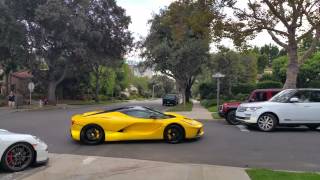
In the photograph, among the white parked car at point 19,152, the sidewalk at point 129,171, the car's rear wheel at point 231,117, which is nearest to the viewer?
the sidewalk at point 129,171

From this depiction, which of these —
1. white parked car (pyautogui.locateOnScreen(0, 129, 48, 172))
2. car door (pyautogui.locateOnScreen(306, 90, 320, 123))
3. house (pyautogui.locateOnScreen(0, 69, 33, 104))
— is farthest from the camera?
house (pyautogui.locateOnScreen(0, 69, 33, 104))

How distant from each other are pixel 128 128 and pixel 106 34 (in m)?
37.4

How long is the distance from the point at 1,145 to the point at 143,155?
373cm

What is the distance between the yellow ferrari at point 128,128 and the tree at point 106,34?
33981mm

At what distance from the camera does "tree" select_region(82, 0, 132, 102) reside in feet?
162

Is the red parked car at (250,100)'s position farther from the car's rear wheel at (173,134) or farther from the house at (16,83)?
the house at (16,83)

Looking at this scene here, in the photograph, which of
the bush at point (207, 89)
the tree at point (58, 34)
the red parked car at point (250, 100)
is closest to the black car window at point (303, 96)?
the red parked car at point (250, 100)

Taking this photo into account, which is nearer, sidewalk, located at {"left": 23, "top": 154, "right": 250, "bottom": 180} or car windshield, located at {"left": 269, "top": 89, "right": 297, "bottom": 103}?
sidewalk, located at {"left": 23, "top": 154, "right": 250, "bottom": 180}

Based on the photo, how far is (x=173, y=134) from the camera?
14812 mm

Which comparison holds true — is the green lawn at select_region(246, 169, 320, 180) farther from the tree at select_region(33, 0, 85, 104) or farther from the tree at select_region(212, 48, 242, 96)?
the tree at select_region(212, 48, 242, 96)

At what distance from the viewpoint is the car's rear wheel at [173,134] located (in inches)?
582

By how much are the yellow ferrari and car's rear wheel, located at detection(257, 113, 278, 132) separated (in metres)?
3.61

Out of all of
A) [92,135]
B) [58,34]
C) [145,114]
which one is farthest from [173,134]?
[58,34]

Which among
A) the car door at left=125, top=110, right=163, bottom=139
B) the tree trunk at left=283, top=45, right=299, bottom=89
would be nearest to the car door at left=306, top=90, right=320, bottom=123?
the car door at left=125, top=110, right=163, bottom=139
